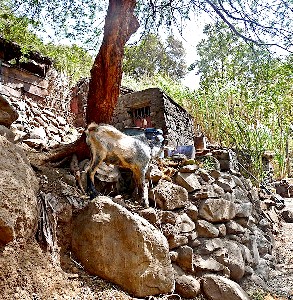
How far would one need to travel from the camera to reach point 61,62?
9.99 meters

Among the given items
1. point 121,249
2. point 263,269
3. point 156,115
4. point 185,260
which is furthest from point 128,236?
point 156,115

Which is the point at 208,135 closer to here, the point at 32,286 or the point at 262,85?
the point at 262,85

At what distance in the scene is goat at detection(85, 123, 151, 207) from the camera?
3.52m

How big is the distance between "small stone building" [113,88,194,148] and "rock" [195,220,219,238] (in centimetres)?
333

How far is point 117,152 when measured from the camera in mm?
3613

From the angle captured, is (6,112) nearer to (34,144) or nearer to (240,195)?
(34,144)

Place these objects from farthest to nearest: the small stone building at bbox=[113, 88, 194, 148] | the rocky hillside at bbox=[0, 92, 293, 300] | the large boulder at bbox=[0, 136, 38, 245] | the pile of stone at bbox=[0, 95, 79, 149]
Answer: the small stone building at bbox=[113, 88, 194, 148]
the pile of stone at bbox=[0, 95, 79, 149]
the rocky hillside at bbox=[0, 92, 293, 300]
the large boulder at bbox=[0, 136, 38, 245]

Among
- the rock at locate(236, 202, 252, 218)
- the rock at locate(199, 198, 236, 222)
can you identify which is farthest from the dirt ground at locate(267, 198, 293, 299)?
the rock at locate(199, 198, 236, 222)

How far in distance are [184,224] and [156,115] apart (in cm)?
426

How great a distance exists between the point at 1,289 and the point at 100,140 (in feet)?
5.72

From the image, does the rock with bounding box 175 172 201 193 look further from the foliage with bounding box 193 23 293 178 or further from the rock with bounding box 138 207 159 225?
the foliage with bounding box 193 23 293 178

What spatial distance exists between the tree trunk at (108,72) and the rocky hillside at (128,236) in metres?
0.66

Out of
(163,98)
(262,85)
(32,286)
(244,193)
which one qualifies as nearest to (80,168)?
(32,286)

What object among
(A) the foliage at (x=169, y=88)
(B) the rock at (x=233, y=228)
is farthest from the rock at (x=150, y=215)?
(A) the foliage at (x=169, y=88)
